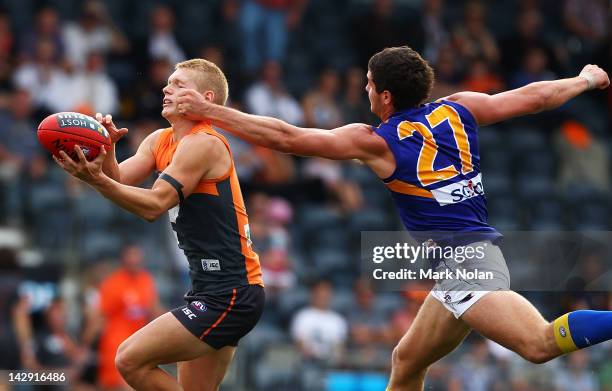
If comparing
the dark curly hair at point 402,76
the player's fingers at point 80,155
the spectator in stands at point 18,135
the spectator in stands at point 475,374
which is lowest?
the spectator in stands at point 475,374

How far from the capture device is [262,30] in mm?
16547

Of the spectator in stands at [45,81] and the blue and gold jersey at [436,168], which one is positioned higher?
the spectator in stands at [45,81]

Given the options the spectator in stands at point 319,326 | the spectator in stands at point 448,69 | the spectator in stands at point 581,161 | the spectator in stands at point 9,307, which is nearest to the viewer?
the spectator in stands at point 9,307

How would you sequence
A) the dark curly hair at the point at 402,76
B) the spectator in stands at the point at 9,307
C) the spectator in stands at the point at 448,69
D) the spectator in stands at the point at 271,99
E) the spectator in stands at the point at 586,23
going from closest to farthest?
the dark curly hair at the point at 402,76, the spectator in stands at the point at 9,307, the spectator in stands at the point at 271,99, the spectator in stands at the point at 448,69, the spectator in stands at the point at 586,23

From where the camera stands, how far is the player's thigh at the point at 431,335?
25.2 feet

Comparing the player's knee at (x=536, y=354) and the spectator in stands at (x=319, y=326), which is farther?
the spectator in stands at (x=319, y=326)

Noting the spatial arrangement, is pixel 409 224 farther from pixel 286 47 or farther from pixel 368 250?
pixel 286 47

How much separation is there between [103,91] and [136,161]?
22.3 feet

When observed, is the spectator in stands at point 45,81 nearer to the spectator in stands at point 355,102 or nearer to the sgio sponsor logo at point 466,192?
the spectator in stands at point 355,102

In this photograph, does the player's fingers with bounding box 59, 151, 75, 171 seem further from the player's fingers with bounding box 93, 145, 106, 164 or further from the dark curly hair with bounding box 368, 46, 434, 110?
the dark curly hair with bounding box 368, 46, 434, 110

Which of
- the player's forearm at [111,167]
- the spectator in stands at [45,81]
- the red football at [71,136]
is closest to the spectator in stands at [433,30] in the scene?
the spectator in stands at [45,81]

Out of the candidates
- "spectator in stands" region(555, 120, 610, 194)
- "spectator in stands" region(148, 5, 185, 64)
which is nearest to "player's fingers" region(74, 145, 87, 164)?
"spectator in stands" region(148, 5, 185, 64)

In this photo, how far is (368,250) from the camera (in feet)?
29.7

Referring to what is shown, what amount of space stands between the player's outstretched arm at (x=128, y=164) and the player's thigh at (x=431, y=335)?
2.07m
